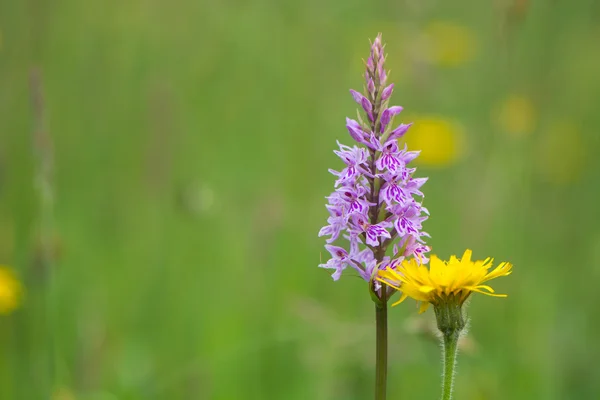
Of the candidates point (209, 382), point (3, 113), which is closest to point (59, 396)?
point (209, 382)

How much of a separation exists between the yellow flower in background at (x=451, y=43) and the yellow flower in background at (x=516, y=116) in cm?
165

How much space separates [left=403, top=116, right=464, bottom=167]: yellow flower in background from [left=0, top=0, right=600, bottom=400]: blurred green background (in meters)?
0.02

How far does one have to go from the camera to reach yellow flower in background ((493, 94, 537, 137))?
408cm

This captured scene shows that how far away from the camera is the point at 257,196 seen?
16.4ft

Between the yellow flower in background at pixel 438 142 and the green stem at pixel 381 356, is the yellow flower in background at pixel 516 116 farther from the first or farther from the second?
the green stem at pixel 381 356

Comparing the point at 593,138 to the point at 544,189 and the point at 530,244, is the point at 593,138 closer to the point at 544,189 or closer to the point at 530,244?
the point at 544,189

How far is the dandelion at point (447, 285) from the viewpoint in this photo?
1.49m

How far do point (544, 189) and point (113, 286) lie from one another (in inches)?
109

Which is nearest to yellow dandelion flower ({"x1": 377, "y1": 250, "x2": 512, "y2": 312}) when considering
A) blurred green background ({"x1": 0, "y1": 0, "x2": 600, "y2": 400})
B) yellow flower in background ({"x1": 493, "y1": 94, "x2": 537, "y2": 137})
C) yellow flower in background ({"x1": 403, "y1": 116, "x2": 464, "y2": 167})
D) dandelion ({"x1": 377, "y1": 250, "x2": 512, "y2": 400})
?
dandelion ({"x1": 377, "y1": 250, "x2": 512, "y2": 400})

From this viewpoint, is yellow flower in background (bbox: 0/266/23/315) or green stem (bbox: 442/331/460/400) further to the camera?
yellow flower in background (bbox: 0/266/23/315)

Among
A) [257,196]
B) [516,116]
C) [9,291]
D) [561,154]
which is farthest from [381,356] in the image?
[561,154]

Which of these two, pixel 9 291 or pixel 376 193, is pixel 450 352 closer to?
pixel 376 193

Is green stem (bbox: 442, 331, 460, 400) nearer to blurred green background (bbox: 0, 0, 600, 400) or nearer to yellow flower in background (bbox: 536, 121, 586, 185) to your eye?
blurred green background (bbox: 0, 0, 600, 400)

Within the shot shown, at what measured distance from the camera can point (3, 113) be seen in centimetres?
453
